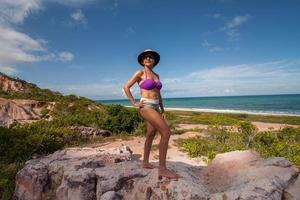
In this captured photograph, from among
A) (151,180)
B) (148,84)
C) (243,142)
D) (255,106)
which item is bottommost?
(255,106)

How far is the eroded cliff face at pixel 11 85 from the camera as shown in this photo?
3353cm

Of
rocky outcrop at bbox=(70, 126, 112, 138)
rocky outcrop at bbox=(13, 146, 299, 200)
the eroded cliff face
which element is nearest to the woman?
rocky outcrop at bbox=(13, 146, 299, 200)

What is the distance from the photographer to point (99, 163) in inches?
265

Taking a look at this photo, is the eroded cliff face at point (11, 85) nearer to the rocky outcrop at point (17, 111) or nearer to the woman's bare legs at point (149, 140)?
the rocky outcrop at point (17, 111)

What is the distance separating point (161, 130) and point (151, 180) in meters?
0.92

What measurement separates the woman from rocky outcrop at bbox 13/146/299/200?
1.24 ft

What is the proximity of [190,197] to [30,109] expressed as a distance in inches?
796

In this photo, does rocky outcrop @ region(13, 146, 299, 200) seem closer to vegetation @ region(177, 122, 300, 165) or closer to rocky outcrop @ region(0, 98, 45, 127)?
vegetation @ region(177, 122, 300, 165)

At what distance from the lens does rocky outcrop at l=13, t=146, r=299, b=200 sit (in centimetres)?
467

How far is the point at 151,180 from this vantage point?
512cm

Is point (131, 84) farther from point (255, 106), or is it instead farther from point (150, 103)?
point (255, 106)

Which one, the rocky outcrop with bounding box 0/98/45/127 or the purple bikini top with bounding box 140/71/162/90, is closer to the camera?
the purple bikini top with bounding box 140/71/162/90

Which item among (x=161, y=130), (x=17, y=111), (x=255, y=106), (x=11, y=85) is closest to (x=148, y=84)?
(x=161, y=130)

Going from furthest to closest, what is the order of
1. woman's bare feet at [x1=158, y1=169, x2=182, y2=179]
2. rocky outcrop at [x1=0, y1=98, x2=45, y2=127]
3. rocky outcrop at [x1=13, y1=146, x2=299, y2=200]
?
rocky outcrop at [x1=0, y1=98, x2=45, y2=127] < woman's bare feet at [x1=158, y1=169, x2=182, y2=179] < rocky outcrop at [x1=13, y1=146, x2=299, y2=200]
